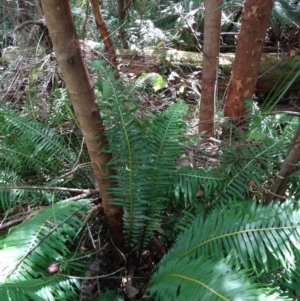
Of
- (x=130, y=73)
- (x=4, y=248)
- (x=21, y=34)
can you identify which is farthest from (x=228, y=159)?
(x=21, y=34)

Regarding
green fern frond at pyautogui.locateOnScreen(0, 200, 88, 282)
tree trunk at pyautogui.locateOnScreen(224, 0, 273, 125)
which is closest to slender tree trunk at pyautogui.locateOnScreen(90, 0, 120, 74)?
tree trunk at pyautogui.locateOnScreen(224, 0, 273, 125)

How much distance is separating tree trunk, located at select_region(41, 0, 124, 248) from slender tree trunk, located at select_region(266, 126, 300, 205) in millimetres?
648

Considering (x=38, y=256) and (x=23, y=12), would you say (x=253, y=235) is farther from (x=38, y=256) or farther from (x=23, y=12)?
(x=23, y=12)

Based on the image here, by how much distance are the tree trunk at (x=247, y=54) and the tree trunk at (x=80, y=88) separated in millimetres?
961

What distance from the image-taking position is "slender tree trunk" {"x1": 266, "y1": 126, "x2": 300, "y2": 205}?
131cm

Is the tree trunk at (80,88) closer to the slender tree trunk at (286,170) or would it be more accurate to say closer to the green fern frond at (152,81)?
the slender tree trunk at (286,170)

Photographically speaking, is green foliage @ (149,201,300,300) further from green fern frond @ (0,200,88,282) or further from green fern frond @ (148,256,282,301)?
green fern frond @ (0,200,88,282)

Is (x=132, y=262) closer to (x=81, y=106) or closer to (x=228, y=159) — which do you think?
(x=228, y=159)

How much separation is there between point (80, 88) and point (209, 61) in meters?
1.10

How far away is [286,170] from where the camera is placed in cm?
138

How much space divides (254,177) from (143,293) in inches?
26.3

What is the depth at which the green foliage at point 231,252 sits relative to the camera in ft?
3.55

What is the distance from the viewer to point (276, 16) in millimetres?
3539

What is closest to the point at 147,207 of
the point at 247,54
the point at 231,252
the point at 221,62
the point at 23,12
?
the point at 231,252
